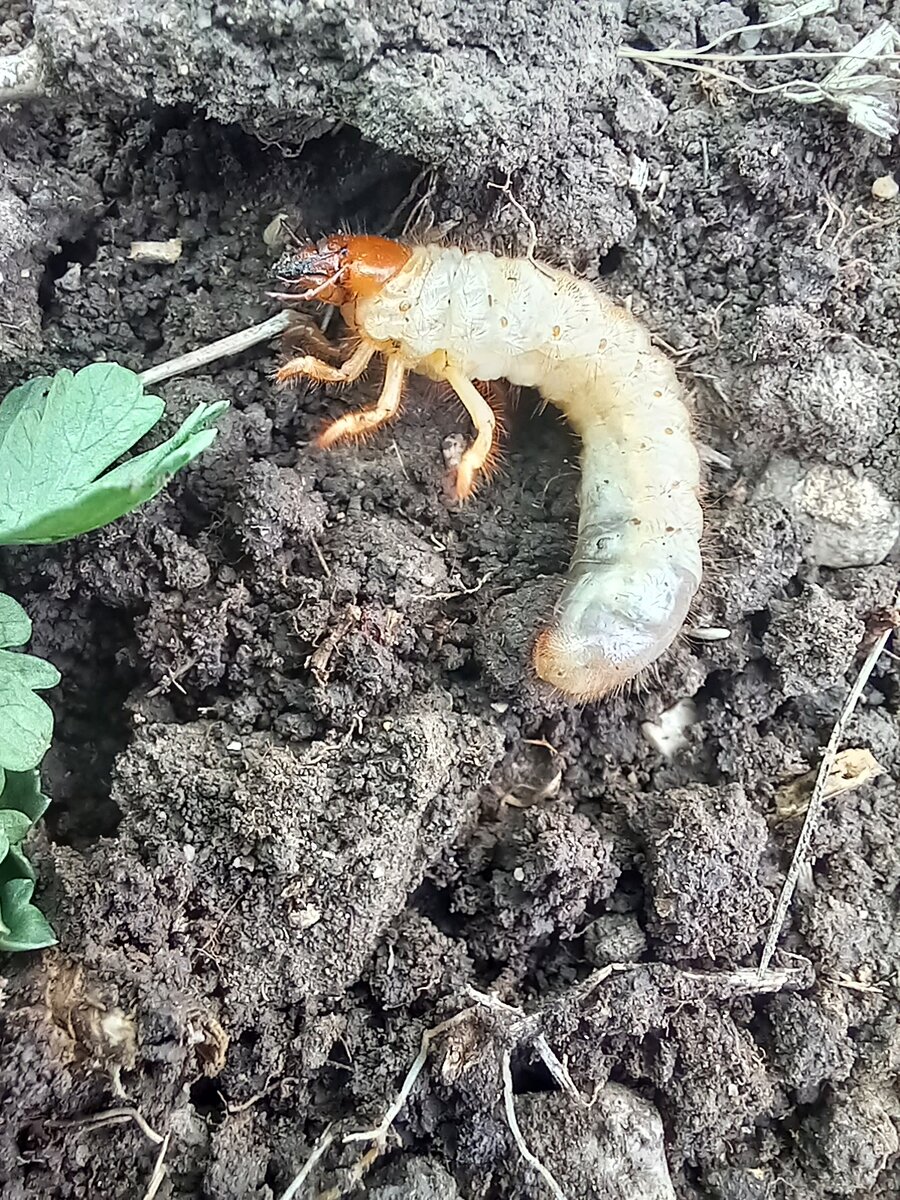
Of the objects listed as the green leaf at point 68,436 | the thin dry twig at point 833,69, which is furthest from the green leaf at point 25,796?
the thin dry twig at point 833,69

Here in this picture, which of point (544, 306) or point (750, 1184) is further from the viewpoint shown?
point (544, 306)

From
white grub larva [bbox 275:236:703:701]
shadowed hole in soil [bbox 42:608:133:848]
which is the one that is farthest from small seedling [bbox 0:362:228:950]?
white grub larva [bbox 275:236:703:701]

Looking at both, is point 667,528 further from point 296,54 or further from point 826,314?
point 296,54

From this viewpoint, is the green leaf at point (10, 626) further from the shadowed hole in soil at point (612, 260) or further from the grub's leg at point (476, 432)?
the shadowed hole in soil at point (612, 260)

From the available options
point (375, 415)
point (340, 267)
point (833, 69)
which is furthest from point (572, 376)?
point (833, 69)

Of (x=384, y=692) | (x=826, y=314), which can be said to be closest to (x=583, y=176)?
(x=826, y=314)

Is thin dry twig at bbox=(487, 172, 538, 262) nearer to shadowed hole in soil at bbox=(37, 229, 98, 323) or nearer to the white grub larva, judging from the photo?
the white grub larva

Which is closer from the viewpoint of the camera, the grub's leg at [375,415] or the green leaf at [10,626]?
the green leaf at [10,626]
